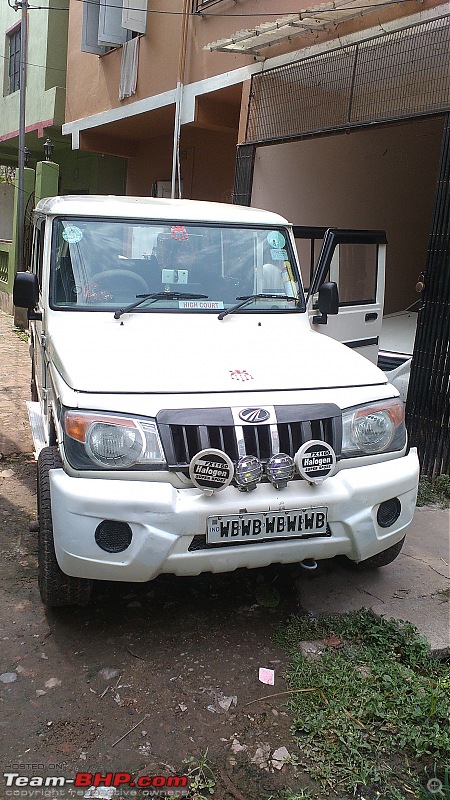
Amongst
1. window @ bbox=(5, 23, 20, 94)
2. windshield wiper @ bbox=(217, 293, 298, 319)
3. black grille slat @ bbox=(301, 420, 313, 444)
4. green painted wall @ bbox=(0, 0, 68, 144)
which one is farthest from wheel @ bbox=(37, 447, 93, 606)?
window @ bbox=(5, 23, 20, 94)

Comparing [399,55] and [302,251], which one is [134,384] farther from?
[399,55]

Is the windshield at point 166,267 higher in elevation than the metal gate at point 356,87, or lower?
lower

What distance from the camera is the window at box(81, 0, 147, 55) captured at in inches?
388

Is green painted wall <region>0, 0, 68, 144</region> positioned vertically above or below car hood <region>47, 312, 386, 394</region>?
above

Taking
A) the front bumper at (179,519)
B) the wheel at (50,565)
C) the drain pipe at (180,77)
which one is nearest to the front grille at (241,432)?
the front bumper at (179,519)

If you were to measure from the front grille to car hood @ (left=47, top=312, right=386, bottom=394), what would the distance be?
0.16 metres

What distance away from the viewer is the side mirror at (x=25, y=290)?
416 cm

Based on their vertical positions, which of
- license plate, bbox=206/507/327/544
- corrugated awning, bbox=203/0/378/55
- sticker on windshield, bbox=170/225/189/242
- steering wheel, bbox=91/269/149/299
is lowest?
license plate, bbox=206/507/327/544

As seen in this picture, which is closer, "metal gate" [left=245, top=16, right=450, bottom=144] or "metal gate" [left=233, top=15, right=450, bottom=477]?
"metal gate" [left=233, top=15, right=450, bottom=477]

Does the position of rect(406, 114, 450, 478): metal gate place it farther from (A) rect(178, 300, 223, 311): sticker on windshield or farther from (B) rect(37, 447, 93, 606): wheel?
(B) rect(37, 447, 93, 606): wheel

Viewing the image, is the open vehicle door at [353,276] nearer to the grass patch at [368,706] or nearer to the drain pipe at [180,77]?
the grass patch at [368,706]

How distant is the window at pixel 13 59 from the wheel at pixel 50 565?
1510cm

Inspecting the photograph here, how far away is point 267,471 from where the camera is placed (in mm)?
3025

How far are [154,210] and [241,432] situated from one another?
6.33 ft
